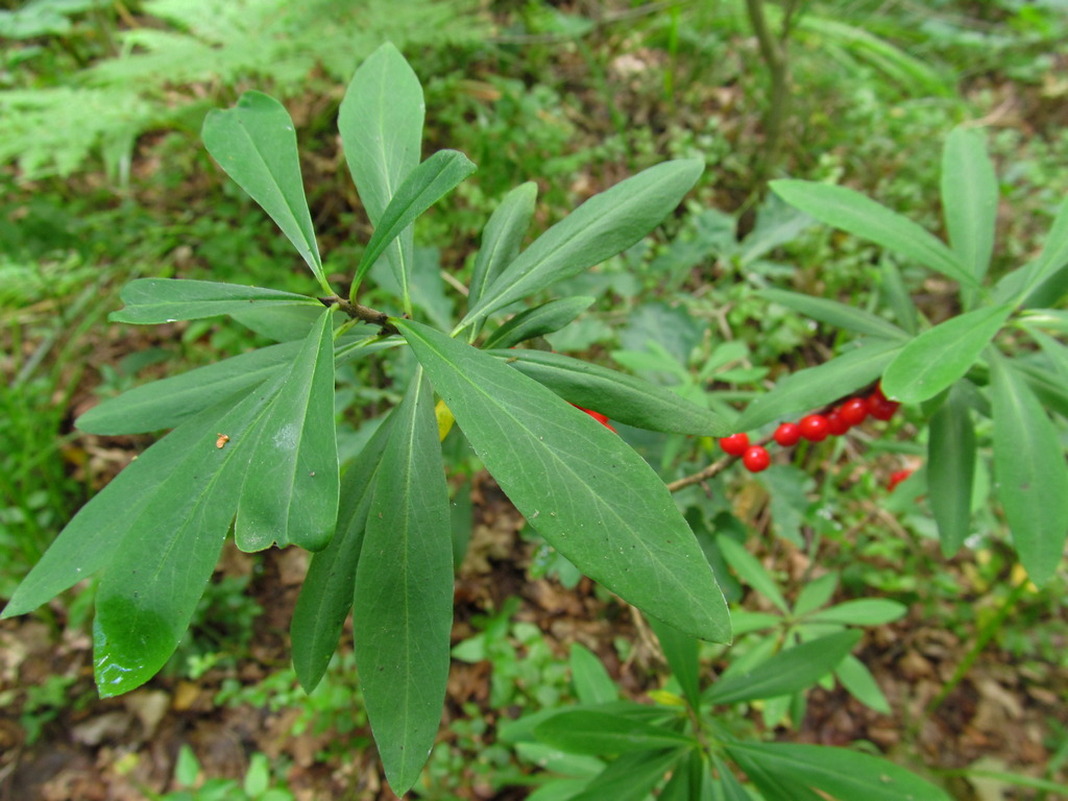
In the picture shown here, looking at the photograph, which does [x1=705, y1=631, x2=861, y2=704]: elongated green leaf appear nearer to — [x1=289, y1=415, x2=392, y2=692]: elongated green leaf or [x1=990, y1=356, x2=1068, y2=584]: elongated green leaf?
[x1=990, y1=356, x2=1068, y2=584]: elongated green leaf

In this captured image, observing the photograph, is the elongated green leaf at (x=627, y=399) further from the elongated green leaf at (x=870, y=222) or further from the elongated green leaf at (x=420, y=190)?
the elongated green leaf at (x=870, y=222)

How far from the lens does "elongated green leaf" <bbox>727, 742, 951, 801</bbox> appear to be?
3.52ft

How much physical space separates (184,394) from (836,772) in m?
1.27

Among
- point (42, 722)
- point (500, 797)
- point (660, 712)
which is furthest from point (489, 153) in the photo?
point (42, 722)

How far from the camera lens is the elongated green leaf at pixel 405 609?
76cm

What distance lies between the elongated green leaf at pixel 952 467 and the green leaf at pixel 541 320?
0.72 metres

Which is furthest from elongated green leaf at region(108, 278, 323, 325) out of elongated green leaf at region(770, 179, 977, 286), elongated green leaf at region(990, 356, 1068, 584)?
elongated green leaf at region(990, 356, 1068, 584)

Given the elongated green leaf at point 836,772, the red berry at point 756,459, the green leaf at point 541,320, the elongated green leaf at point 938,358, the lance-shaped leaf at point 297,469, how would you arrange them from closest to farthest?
the lance-shaped leaf at point 297,469 → the elongated green leaf at point 938,358 → the green leaf at point 541,320 → the elongated green leaf at point 836,772 → the red berry at point 756,459

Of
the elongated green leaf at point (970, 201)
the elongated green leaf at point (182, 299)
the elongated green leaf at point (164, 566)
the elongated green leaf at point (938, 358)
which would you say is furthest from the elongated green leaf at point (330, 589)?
the elongated green leaf at point (970, 201)

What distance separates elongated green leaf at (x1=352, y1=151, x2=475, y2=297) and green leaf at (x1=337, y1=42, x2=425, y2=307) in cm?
21

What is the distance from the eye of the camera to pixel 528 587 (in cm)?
252

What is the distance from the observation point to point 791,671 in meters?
1.29

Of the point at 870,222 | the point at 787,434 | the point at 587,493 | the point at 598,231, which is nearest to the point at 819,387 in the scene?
the point at 787,434

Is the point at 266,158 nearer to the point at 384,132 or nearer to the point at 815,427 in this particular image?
the point at 384,132
